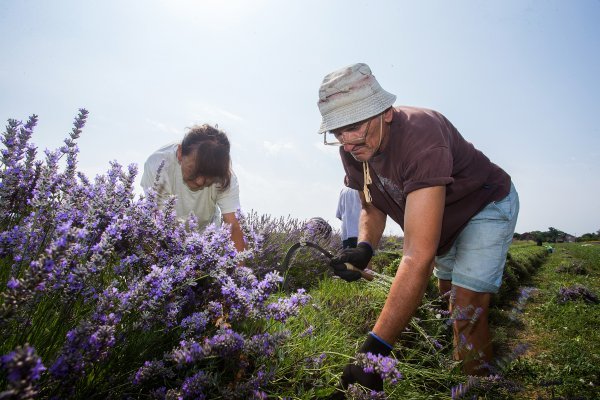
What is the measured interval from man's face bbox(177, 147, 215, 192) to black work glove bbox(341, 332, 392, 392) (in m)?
2.47

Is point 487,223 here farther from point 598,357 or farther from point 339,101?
point 598,357

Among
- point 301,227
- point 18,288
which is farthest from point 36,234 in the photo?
point 301,227

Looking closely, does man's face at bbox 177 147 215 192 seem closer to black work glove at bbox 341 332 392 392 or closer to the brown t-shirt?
the brown t-shirt

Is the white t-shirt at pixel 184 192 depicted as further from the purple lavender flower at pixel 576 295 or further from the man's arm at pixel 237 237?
the purple lavender flower at pixel 576 295

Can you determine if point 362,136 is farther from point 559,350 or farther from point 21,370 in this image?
point 559,350

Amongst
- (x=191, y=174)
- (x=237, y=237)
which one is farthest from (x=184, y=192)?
(x=237, y=237)

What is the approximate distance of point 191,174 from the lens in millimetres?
3506

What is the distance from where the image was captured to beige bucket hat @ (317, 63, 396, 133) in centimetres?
205

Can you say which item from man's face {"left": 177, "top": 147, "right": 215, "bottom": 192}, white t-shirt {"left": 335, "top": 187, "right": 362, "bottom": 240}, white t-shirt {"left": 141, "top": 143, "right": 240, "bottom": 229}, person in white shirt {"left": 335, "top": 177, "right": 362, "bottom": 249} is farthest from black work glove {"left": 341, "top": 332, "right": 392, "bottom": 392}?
white t-shirt {"left": 335, "top": 187, "right": 362, "bottom": 240}

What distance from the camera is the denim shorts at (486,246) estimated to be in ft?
7.95

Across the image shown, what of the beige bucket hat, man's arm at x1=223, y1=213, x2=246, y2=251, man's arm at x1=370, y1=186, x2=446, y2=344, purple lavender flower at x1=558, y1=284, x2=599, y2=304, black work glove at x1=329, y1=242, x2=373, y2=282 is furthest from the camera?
purple lavender flower at x1=558, y1=284, x2=599, y2=304

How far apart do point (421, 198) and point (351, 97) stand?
74 cm

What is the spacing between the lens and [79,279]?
1.01 metres

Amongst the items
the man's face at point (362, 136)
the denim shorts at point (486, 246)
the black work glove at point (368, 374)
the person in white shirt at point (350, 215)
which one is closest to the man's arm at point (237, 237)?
the man's face at point (362, 136)
